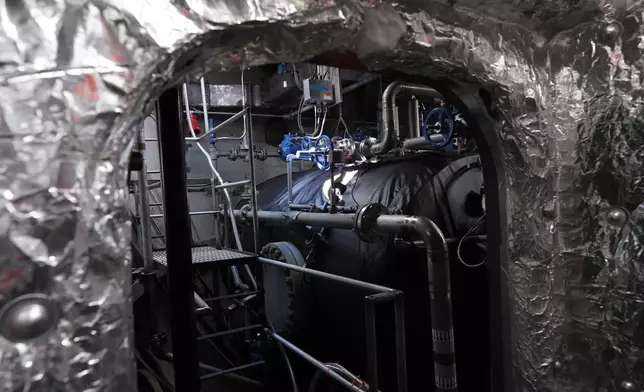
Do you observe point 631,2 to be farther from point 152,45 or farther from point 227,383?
point 227,383

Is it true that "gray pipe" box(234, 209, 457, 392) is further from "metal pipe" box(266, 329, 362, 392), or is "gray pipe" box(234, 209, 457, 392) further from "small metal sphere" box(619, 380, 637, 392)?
"small metal sphere" box(619, 380, 637, 392)

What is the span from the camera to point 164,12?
0.66 metres

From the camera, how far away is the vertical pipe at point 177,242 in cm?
131

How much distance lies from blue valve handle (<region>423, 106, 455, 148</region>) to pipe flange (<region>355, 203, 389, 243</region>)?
505 millimetres

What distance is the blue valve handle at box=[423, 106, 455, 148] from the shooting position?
2041 mm

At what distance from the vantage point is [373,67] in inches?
40.1

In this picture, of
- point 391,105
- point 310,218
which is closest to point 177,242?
point 310,218

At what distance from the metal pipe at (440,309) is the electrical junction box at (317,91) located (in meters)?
1.40

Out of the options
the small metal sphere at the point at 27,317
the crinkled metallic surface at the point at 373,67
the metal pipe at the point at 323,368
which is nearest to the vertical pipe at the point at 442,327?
the metal pipe at the point at 323,368

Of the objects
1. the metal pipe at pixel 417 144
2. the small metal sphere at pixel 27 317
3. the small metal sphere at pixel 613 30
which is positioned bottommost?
the small metal sphere at pixel 27 317

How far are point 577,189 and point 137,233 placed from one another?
2.69 meters

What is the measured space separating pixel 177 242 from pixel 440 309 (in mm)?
991

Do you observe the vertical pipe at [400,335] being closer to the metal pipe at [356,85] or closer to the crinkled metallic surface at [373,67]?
the crinkled metallic surface at [373,67]

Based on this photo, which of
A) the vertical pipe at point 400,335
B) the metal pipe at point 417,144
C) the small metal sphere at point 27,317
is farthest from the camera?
the metal pipe at point 417,144
